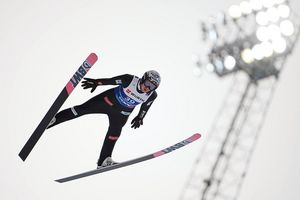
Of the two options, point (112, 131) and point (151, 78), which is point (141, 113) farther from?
point (151, 78)

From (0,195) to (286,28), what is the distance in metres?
14.6

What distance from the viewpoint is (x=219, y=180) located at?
12.2 m

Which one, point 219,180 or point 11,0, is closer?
point 219,180

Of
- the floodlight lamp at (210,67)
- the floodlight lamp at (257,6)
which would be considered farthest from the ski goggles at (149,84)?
the floodlight lamp at (257,6)

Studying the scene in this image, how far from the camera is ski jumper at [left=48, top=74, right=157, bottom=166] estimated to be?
28.2 ft

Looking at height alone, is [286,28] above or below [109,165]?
above

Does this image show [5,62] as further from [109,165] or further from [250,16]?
[109,165]

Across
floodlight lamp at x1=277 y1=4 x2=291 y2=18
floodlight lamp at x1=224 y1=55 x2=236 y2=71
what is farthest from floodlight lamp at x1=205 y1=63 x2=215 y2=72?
floodlight lamp at x1=277 y1=4 x2=291 y2=18

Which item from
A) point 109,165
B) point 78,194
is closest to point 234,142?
point 109,165

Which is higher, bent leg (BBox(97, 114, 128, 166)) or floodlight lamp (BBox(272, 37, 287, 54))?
floodlight lamp (BBox(272, 37, 287, 54))

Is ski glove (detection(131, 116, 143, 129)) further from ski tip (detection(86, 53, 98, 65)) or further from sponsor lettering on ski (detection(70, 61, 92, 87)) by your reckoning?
ski tip (detection(86, 53, 98, 65))

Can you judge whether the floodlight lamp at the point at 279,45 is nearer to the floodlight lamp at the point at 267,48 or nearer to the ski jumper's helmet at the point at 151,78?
the floodlight lamp at the point at 267,48

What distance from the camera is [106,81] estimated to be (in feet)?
27.4

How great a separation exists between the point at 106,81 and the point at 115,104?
52 centimetres
